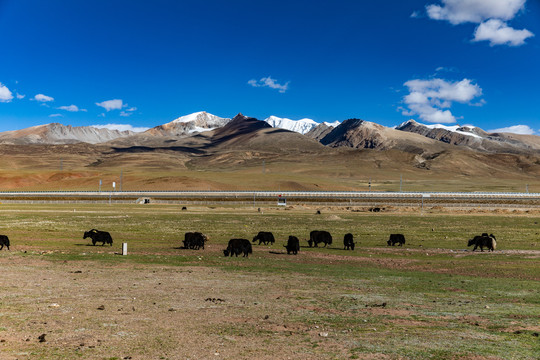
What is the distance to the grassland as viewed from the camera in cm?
988

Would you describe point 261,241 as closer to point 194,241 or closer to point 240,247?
point 194,241

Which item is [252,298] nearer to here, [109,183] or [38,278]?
[38,278]

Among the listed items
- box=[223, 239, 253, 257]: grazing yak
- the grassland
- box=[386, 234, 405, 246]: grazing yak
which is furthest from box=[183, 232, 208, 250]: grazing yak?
box=[386, 234, 405, 246]: grazing yak

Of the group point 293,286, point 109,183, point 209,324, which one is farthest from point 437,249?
point 109,183

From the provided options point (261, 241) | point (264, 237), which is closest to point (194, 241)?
point (264, 237)

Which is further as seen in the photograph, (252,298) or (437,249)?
(437,249)

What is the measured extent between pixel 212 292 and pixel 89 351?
6.56 meters

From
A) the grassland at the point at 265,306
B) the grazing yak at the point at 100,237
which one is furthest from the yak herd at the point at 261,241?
the grassland at the point at 265,306

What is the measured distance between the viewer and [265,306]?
13.9m

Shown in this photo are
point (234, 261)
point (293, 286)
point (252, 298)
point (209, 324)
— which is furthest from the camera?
point (234, 261)

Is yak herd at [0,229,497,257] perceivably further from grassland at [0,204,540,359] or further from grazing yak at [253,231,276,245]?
grassland at [0,204,540,359]

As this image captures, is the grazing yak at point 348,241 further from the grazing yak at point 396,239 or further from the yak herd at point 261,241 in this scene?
the grazing yak at point 396,239

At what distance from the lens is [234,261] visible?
23984mm

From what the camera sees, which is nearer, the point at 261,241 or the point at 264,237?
the point at 264,237
